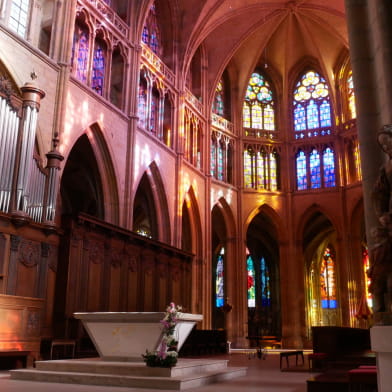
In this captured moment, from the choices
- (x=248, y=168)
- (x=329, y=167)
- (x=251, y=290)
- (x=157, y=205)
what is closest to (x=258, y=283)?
(x=251, y=290)

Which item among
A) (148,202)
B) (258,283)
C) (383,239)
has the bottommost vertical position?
(383,239)

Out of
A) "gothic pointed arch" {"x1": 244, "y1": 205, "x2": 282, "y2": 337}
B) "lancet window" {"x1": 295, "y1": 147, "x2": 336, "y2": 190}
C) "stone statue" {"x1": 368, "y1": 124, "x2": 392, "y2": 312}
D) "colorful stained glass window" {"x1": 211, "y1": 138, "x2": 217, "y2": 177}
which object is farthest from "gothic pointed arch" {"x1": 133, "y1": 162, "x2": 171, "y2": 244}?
"stone statue" {"x1": 368, "y1": 124, "x2": 392, "y2": 312}

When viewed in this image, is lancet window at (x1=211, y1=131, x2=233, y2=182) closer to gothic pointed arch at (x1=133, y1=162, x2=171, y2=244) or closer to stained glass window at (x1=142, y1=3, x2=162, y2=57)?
gothic pointed arch at (x1=133, y1=162, x2=171, y2=244)

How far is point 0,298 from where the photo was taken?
9758 mm

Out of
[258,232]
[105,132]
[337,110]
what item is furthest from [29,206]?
[258,232]

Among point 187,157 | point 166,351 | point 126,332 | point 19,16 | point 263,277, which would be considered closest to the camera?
point 166,351

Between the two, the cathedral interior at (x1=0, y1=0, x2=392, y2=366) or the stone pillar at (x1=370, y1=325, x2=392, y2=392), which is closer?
the stone pillar at (x1=370, y1=325, x2=392, y2=392)

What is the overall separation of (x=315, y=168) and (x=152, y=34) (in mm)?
12039

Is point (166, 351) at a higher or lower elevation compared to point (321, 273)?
lower

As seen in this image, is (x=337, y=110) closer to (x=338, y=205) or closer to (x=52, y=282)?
(x=338, y=205)

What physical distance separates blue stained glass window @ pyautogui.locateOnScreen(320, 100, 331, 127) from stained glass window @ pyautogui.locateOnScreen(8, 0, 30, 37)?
18.9 metres

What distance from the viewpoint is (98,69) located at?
1786 centimetres

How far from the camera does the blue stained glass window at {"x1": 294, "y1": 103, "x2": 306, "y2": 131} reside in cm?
2961

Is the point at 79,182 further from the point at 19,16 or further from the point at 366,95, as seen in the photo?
the point at 366,95
